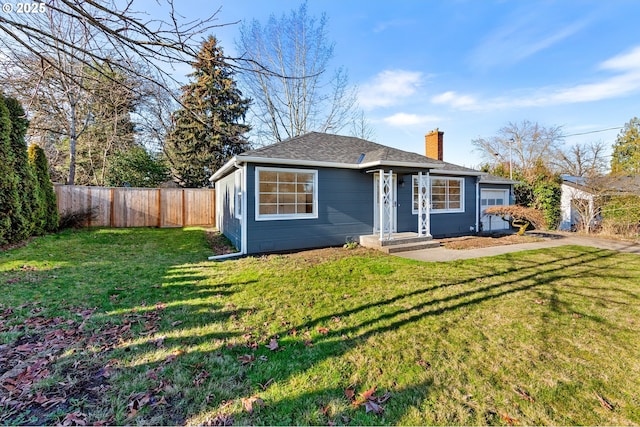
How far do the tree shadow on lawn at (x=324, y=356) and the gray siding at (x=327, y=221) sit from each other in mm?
3936

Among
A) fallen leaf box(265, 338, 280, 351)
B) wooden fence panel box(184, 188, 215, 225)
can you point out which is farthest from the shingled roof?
wooden fence panel box(184, 188, 215, 225)

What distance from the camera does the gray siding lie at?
760 centimetres

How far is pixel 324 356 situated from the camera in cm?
271

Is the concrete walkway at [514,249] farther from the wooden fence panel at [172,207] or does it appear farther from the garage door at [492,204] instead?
the wooden fence panel at [172,207]

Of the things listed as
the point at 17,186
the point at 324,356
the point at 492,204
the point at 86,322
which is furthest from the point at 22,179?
the point at 492,204

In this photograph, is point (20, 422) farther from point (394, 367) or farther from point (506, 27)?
point (506, 27)

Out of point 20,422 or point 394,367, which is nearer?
point 20,422

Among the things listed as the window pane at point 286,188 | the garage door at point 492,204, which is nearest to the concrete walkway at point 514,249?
the garage door at point 492,204

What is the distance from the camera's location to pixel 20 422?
1899 mm

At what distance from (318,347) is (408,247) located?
5928 millimetres

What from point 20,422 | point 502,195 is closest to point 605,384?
point 20,422

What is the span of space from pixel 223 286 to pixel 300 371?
9.19 ft

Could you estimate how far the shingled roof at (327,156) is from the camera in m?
7.67

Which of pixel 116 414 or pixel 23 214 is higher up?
pixel 23 214
